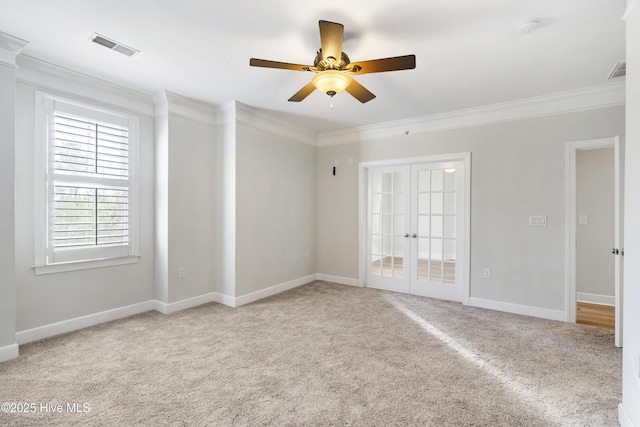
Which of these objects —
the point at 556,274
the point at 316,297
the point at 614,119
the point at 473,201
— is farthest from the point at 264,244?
the point at 614,119

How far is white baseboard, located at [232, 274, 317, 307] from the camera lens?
4.16 metres

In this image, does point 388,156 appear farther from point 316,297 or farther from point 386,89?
point 316,297

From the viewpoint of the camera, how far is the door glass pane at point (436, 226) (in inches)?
177

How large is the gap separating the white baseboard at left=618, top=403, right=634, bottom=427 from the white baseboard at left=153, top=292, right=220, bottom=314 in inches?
155

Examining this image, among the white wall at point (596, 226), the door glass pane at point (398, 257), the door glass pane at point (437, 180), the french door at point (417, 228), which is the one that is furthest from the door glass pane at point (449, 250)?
the white wall at point (596, 226)

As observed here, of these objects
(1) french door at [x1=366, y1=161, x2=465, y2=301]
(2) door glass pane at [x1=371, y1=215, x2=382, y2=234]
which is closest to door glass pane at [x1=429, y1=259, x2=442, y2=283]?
(1) french door at [x1=366, y1=161, x2=465, y2=301]

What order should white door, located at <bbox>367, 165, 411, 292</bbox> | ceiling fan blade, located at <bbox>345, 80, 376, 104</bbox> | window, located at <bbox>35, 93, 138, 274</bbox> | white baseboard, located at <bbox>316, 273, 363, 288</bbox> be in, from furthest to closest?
white baseboard, located at <bbox>316, 273, 363, 288</bbox>
white door, located at <bbox>367, 165, 411, 292</bbox>
window, located at <bbox>35, 93, 138, 274</bbox>
ceiling fan blade, located at <bbox>345, 80, 376, 104</bbox>

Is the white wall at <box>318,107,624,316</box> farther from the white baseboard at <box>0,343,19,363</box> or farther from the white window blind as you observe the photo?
the white baseboard at <box>0,343,19,363</box>

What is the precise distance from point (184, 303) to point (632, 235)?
4176 millimetres

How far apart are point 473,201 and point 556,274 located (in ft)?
4.04

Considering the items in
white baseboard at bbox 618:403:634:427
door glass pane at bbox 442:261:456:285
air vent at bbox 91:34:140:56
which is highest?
air vent at bbox 91:34:140:56

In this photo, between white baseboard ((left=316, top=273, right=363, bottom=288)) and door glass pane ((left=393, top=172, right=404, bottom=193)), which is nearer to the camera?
door glass pane ((left=393, top=172, right=404, bottom=193))

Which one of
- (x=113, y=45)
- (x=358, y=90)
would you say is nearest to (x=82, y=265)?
(x=113, y=45)

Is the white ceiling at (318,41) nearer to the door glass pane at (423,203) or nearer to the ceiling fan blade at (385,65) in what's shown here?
the ceiling fan blade at (385,65)
